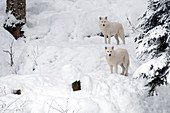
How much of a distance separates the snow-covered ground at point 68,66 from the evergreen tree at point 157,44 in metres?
1.12

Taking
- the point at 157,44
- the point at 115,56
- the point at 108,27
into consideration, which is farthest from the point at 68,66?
the point at 108,27

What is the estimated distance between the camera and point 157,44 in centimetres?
446

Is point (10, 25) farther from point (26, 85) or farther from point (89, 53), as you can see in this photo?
point (26, 85)

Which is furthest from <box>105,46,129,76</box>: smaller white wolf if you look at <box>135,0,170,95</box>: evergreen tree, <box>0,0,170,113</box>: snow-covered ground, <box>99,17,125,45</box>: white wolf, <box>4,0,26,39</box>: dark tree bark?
<box>4,0,26,39</box>: dark tree bark

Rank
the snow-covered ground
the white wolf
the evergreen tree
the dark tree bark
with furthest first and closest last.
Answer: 1. the dark tree bark
2. the white wolf
3. the snow-covered ground
4. the evergreen tree

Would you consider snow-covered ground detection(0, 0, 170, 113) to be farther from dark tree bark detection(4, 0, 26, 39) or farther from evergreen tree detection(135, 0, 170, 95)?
evergreen tree detection(135, 0, 170, 95)

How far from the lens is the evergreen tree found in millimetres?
4176

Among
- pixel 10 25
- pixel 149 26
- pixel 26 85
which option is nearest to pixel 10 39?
pixel 10 25

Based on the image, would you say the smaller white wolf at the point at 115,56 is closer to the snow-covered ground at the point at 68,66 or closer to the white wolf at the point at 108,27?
the snow-covered ground at the point at 68,66

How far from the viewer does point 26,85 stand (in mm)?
5379

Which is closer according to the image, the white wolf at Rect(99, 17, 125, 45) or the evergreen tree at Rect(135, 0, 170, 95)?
the evergreen tree at Rect(135, 0, 170, 95)

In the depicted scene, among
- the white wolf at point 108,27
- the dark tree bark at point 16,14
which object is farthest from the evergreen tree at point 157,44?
the dark tree bark at point 16,14

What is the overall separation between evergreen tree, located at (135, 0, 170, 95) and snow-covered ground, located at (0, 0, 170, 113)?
112 cm

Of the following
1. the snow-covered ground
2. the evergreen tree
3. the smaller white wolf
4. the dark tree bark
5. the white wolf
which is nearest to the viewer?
the evergreen tree
